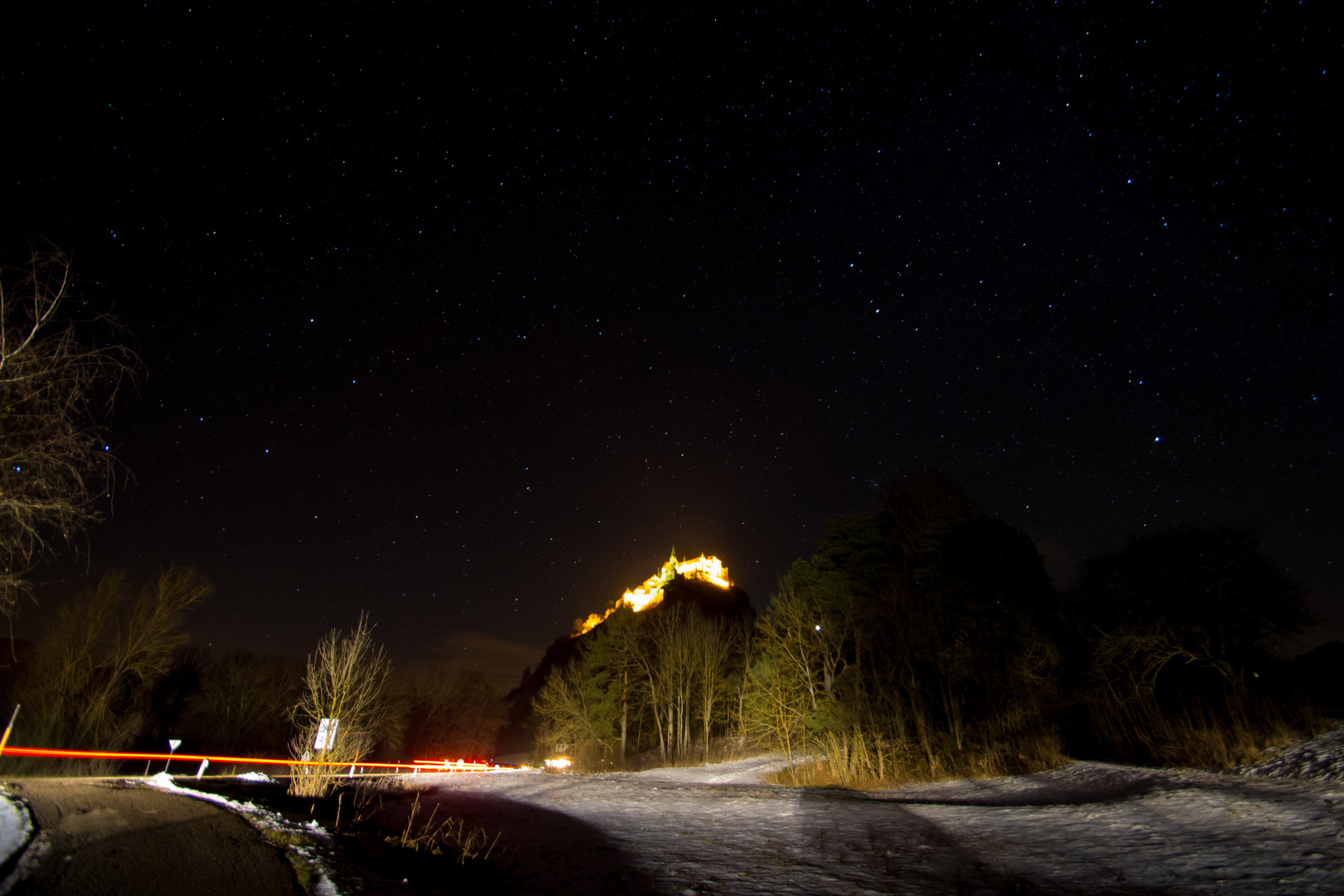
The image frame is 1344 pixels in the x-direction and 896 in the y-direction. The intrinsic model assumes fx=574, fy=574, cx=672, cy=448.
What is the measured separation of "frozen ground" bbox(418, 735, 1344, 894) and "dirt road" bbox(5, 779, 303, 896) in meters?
3.65

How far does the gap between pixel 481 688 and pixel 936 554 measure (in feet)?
265

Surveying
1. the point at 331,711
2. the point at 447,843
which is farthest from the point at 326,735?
the point at 447,843

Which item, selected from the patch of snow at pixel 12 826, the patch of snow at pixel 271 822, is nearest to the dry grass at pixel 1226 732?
the patch of snow at pixel 271 822

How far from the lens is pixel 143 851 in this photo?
673cm

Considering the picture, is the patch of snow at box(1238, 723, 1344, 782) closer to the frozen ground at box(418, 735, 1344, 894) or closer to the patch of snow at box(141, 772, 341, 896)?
the frozen ground at box(418, 735, 1344, 894)

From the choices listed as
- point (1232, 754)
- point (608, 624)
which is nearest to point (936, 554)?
point (1232, 754)

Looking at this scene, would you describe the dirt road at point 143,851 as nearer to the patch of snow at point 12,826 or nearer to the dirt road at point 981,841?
the patch of snow at point 12,826

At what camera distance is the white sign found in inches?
554

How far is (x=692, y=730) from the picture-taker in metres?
46.7

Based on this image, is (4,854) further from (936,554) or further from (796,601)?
(936,554)

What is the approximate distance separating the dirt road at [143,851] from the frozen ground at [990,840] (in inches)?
144

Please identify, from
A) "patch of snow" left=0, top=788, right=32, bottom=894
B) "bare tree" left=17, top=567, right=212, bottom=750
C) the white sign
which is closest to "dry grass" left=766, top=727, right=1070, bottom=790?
the white sign

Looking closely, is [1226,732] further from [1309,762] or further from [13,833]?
[13,833]

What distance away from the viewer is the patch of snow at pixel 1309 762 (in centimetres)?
865
